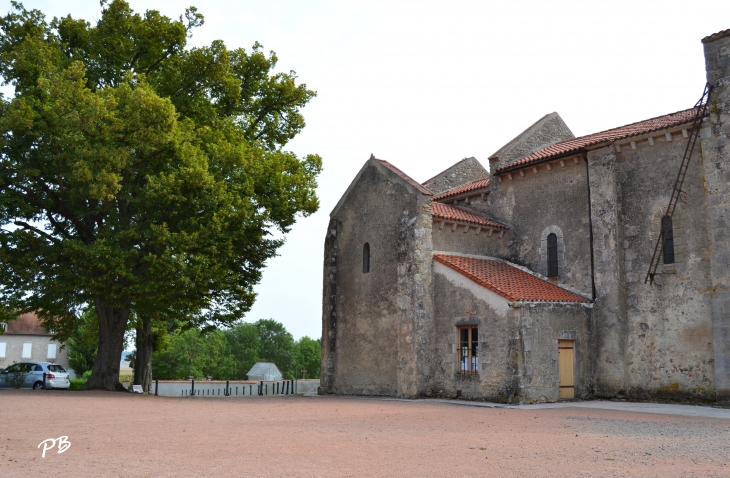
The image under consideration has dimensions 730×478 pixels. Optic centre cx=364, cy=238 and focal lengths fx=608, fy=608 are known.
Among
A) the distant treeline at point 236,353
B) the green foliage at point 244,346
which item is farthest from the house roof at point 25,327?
the green foliage at point 244,346

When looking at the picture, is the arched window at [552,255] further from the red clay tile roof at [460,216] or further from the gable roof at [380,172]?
the gable roof at [380,172]

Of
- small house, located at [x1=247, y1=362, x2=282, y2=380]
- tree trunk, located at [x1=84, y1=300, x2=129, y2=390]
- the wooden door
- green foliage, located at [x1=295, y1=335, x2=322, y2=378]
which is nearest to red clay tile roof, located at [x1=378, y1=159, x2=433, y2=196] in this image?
the wooden door

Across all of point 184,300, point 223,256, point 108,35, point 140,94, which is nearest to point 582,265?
point 223,256

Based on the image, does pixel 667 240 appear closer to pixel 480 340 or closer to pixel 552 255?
pixel 552 255

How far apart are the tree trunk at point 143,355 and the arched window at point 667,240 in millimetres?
20720

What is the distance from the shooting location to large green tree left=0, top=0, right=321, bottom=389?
1934 cm

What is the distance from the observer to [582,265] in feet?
67.7

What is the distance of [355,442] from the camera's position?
10.1 meters

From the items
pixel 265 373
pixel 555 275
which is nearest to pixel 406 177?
pixel 555 275

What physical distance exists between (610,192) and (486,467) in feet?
47.0

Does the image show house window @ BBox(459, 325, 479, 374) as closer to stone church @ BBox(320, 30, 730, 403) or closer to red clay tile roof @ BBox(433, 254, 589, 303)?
stone church @ BBox(320, 30, 730, 403)

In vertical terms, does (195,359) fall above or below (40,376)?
below

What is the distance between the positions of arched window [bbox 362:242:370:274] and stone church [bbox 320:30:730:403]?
2.8 inches

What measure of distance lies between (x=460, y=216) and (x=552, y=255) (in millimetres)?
3582
